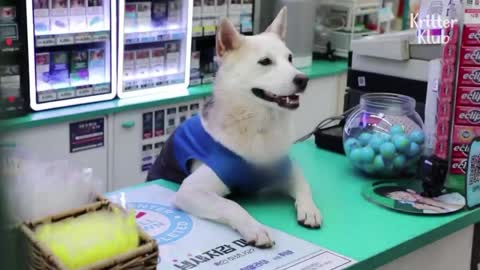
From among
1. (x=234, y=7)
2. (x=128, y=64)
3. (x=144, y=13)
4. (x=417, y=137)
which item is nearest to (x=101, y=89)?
(x=128, y=64)

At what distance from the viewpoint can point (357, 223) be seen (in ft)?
5.35

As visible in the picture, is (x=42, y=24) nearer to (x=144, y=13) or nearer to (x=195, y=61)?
(x=144, y=13)

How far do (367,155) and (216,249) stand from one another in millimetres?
644

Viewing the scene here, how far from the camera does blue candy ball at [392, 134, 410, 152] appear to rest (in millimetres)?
1836

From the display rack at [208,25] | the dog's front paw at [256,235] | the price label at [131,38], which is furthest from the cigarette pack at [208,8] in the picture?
the dog's front paw at [256,235]

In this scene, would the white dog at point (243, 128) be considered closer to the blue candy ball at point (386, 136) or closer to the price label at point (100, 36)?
the blue candy ball at point (386, 136)

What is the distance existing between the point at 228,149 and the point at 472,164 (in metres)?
0.66

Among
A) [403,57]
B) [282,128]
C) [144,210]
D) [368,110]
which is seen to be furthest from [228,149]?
[403,57]

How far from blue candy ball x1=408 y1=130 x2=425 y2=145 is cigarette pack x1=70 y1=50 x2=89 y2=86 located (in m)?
1.87

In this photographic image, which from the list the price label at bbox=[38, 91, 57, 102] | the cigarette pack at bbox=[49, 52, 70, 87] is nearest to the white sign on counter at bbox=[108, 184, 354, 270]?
the price label at bbox=[38, 91, 57, 102]

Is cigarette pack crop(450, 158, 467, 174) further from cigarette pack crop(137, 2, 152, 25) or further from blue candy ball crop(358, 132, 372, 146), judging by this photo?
cigarette pack crop(137, 2, 152, 25)

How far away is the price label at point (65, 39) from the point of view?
303 centimetres

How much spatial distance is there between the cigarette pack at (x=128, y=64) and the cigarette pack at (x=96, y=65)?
0.41ft

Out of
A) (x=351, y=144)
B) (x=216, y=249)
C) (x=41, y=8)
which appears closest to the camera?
(x=216, y=249)
